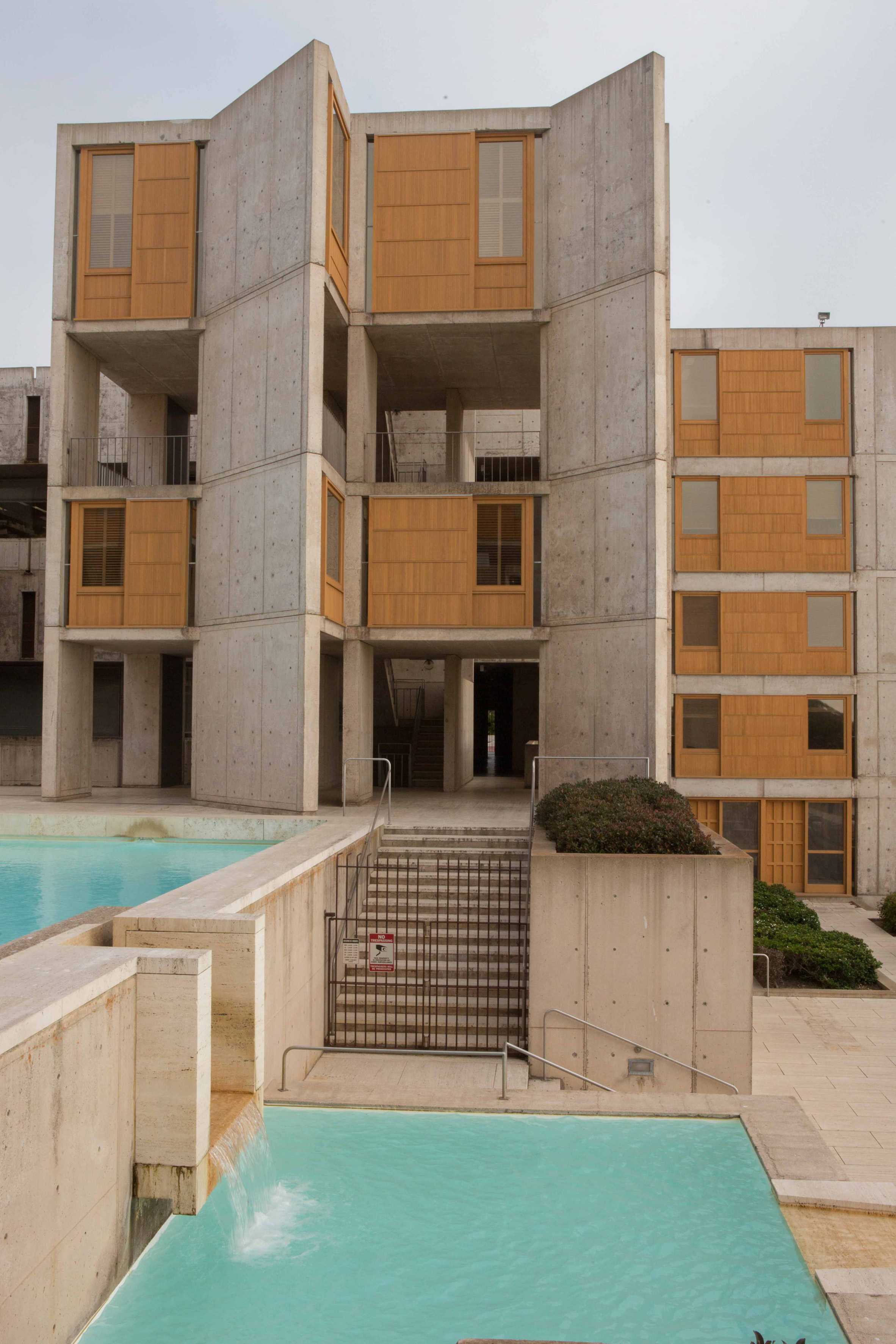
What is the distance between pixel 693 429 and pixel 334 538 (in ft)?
32.3

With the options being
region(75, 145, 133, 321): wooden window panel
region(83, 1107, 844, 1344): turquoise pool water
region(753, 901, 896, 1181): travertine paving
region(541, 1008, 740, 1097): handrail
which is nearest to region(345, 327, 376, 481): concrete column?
region(75, 145, 133, 321): wooden window panel

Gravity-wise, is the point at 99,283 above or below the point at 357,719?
above

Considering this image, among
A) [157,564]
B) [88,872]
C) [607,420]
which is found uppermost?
[607,420]

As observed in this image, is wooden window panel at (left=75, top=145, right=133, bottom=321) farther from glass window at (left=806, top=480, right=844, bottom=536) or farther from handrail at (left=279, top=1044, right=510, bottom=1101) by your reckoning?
glass window at (left=806, top=480, right=844, bottom=536)

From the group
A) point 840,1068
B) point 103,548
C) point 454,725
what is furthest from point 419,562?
point 840,1068

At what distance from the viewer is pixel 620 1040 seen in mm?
10320

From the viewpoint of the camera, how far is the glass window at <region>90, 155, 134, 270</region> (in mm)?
18641

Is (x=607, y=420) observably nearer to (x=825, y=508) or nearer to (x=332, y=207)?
(x=332, y=207)

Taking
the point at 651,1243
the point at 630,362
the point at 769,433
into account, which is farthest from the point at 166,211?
the point at 651,1243

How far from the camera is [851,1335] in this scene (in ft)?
14.5

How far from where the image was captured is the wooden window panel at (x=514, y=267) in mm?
A: 18297

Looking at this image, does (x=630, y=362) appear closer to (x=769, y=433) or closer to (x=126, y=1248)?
(x=769, y=433)

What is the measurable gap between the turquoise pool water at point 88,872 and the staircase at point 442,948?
2095 mm

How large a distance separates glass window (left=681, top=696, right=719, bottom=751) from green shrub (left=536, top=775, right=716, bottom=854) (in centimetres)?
1018
